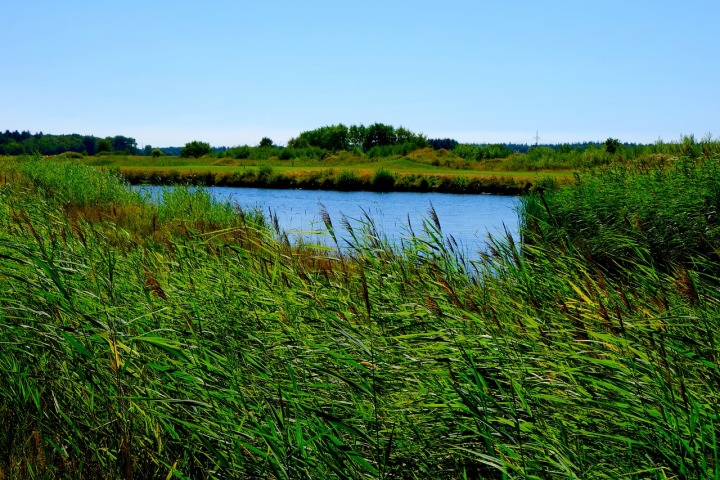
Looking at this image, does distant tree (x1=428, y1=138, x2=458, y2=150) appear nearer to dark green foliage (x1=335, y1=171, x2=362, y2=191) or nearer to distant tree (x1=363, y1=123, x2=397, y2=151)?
distant tree (x1=363, y1=123, x2=397, y2=151)

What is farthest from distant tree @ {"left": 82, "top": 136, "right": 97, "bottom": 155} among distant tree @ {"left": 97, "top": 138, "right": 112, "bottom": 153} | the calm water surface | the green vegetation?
the green vegetation

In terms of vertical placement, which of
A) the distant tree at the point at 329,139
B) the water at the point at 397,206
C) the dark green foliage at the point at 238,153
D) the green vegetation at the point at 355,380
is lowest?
the water at the point at 397,206

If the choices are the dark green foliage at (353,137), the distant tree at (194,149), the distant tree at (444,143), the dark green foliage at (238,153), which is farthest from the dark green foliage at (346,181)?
the distant tree at (444,143)

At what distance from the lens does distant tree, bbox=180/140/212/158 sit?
214ft

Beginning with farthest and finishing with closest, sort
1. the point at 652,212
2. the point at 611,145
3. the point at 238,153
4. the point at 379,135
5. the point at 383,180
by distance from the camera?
the point at 379,135, the point at 238,153, the point at 611,145, the point at 383,180, the point at 652,212

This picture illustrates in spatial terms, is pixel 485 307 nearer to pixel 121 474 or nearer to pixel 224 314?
pixel 224 314

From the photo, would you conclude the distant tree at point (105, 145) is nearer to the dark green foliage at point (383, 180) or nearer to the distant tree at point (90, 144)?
the distant tree at point (90, 144)

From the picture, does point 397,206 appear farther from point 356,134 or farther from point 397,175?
point 356,134

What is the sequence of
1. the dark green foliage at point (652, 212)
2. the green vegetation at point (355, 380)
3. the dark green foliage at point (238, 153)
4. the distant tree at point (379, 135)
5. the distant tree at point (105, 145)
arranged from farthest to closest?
the distant tree at point (105, 145)
the distant tree at point (379, 135)
the dark green foliage at point (238, 153)
the dark green foliage at point (652, 212)
the green vegetation at point (355, 380)

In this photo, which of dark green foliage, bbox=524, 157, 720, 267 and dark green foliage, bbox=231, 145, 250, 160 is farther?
dark green foliage, bbox=231, 145, 250, 160

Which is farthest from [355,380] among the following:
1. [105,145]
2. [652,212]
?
[105,145]

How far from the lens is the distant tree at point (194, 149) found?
214 ft

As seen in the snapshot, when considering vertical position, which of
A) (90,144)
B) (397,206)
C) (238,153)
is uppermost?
(90,144)

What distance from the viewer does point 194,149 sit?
65500 millimetres
